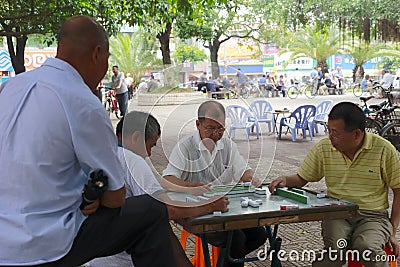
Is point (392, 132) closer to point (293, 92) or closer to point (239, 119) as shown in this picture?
point (239, 119)

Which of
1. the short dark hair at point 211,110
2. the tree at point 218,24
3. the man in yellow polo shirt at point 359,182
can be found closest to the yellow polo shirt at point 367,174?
the man in yellow polo shirt at point 359,182

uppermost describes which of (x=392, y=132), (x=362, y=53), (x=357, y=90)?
(x=362, y=53)

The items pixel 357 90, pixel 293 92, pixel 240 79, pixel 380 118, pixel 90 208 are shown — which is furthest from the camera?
pixel 357 90

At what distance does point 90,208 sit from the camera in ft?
6.43

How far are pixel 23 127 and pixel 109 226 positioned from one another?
20.7 inches

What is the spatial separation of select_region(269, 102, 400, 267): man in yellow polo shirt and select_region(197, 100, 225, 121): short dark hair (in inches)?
20.5

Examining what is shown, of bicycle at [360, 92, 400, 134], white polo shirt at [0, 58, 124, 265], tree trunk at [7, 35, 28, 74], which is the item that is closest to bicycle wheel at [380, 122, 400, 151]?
bicycle at [360, 92, 400, 134]

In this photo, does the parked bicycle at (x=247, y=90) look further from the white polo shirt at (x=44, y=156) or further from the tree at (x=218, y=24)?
the tree at (x=218, y=24)

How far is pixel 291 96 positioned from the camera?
2225 cm

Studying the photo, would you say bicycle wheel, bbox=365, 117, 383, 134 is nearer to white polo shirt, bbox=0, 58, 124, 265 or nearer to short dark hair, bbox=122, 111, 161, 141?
short dark hair, bbox=122, 111, 161, 141

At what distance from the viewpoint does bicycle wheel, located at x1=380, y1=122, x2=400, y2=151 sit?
8539mm

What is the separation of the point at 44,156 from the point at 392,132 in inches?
309

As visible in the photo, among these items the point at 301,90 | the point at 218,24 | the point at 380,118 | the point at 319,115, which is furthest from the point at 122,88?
the point at 301,90

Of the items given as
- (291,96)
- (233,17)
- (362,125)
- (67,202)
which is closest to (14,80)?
(67,202)
